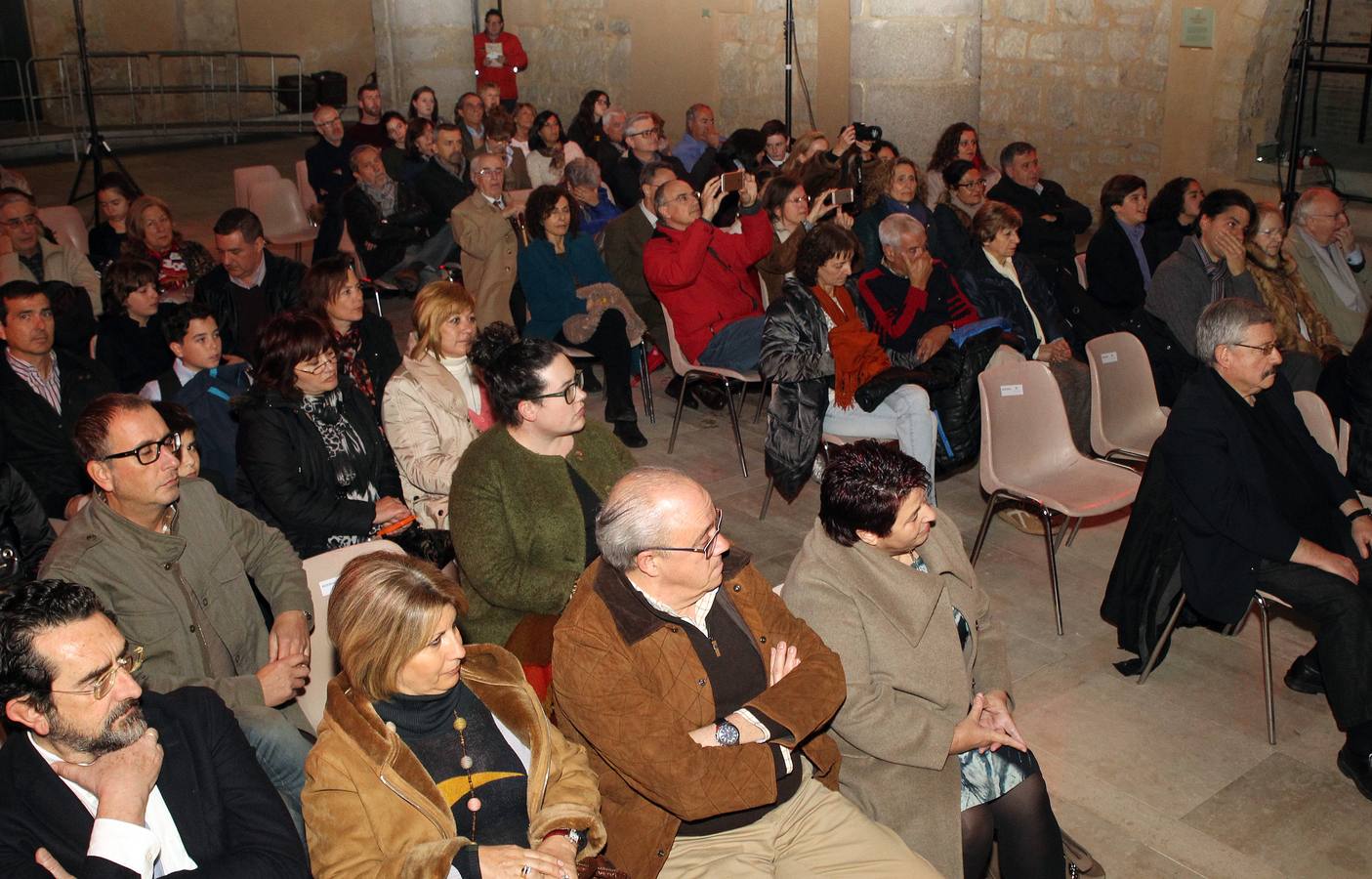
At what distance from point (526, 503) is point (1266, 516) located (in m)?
2.14

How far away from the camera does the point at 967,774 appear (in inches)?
113

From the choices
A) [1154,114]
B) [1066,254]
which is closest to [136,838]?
[1066,254]

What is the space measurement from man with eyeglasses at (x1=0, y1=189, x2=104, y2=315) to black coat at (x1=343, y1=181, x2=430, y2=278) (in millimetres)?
1526

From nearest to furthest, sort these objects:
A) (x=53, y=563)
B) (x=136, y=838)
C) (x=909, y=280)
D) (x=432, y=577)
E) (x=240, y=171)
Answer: (x=136, y=838), (x=432, y=577), (x=53, y=563), (x=909, y=280), (x=240, y=171)

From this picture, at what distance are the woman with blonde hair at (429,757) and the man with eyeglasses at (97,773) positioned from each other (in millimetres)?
172

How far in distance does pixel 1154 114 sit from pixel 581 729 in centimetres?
829

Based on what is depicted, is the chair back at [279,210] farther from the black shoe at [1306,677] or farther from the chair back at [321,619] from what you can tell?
the black shoe at [1306,677]

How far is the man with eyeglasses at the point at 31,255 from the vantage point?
6.06 m

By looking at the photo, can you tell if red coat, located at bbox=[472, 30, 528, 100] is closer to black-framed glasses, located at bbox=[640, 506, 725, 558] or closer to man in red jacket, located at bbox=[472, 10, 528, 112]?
man in red jacket, located at bbox=[472, 10, 528, 112]

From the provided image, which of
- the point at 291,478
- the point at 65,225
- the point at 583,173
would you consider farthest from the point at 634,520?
the point at 65,225

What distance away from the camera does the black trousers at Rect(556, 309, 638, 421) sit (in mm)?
6238

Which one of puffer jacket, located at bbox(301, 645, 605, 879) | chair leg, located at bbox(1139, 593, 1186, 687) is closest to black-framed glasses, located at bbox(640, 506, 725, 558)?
puffer jacket, located at bbox(301, 645, 605, 879)

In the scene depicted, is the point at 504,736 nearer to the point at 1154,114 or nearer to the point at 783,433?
the point at 783,433

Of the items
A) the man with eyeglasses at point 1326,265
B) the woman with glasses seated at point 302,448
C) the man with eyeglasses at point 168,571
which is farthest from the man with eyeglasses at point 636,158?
the man with eyeglasses at point 168,571
